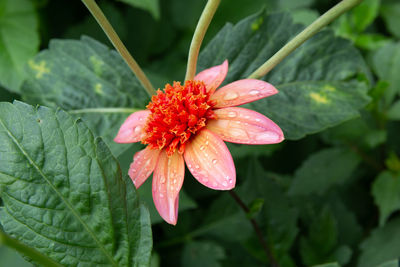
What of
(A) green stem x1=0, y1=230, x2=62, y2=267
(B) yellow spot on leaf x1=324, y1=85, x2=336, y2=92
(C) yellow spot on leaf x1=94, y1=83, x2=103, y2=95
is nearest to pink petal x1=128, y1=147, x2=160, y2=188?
(A) green stem x1=0, y1=230, x2=62, y2=267

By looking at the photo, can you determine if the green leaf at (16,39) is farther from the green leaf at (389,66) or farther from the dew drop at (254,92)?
the green leaf at (389,66)

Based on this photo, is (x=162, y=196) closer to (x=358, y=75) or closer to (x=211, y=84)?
(x=211, y=84)

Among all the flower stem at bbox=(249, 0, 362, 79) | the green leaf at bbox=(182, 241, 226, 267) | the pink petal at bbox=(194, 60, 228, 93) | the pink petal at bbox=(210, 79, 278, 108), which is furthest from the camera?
the green leaf at bbox=(182, 241, 226, 267)

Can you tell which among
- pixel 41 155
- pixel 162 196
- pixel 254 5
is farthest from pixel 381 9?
pixel 41 155

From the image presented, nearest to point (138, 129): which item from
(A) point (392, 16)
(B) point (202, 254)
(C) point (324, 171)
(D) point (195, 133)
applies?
(D) point (195, 133)

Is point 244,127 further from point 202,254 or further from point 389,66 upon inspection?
point 389,66

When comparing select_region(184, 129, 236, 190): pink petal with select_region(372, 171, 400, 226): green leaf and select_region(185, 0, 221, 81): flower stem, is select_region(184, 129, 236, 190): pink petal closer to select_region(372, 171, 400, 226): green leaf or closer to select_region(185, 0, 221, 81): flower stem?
select_region(185, 0, 221, 81): flower stem

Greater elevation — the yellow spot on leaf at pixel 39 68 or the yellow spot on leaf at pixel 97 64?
the yellow spot on leaf at pixel 39 68

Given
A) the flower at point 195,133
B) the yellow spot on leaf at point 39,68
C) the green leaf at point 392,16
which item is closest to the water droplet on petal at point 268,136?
the flower at point 195,133

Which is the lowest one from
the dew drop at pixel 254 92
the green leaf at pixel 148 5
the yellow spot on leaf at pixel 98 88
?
the dew drop at pixel 254 92
